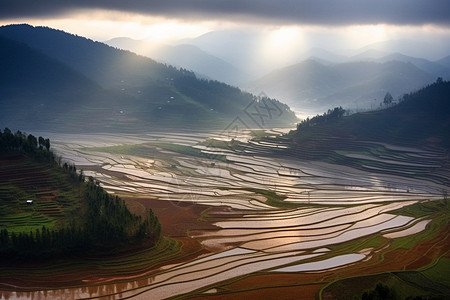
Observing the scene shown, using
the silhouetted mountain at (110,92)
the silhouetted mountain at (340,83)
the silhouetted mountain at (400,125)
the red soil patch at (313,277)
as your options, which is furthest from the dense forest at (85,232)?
the silhouetted mountain at (340,83)

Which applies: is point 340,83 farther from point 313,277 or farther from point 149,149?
point 313,277

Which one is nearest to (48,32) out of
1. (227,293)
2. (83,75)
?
(83,75)

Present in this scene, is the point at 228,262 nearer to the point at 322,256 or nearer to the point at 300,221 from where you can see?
the point at 322,256

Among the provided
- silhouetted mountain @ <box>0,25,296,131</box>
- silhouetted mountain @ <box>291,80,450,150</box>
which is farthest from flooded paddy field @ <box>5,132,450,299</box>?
silhouetted mountain @ <box>0,25,296,131</box>

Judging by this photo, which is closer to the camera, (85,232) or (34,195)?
(85,232)

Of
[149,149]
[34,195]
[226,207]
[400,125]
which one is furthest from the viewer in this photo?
[149,149]

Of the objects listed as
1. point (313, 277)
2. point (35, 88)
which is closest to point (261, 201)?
point (313, 277)
